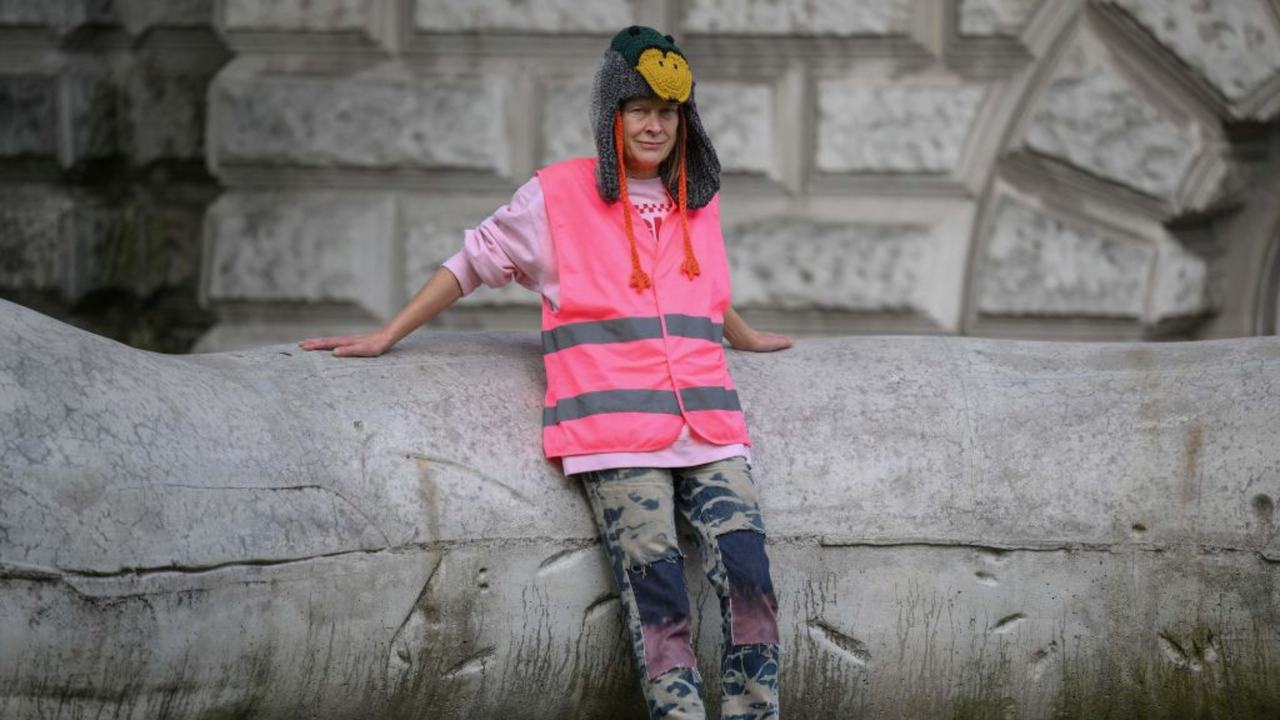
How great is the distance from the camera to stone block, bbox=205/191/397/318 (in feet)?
15.7

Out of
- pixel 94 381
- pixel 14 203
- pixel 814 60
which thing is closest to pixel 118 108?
pixel 14 203

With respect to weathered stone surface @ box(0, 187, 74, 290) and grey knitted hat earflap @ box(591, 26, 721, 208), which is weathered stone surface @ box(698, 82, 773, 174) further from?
weathered stone surface @ box(0, 187, 74, 290)

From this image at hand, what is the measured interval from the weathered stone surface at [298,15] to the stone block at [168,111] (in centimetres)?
46

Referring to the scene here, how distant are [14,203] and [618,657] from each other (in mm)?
3311

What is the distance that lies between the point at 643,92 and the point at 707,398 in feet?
1.83

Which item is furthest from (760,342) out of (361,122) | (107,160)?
(107,160)

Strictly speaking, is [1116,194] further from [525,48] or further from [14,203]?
[14,203]

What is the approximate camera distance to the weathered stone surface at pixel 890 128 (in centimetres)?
470

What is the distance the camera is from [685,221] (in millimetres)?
2932

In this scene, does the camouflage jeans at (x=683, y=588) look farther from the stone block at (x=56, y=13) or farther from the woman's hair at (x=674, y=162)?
the stone block at (x=56, y=13)

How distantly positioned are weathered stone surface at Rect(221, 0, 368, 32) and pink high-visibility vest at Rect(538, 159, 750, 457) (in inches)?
82.5

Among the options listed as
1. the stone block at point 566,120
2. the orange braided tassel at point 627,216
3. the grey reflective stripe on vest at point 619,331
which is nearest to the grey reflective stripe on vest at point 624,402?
the grey reflective stripe on vest at point 619,331

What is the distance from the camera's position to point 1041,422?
9.43 ft

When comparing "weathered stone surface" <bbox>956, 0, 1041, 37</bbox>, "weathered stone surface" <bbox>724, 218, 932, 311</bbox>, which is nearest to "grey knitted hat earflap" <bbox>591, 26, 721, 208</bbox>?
"weathered stone surface" <bbox>724, 218, 932, 311</bbox>
